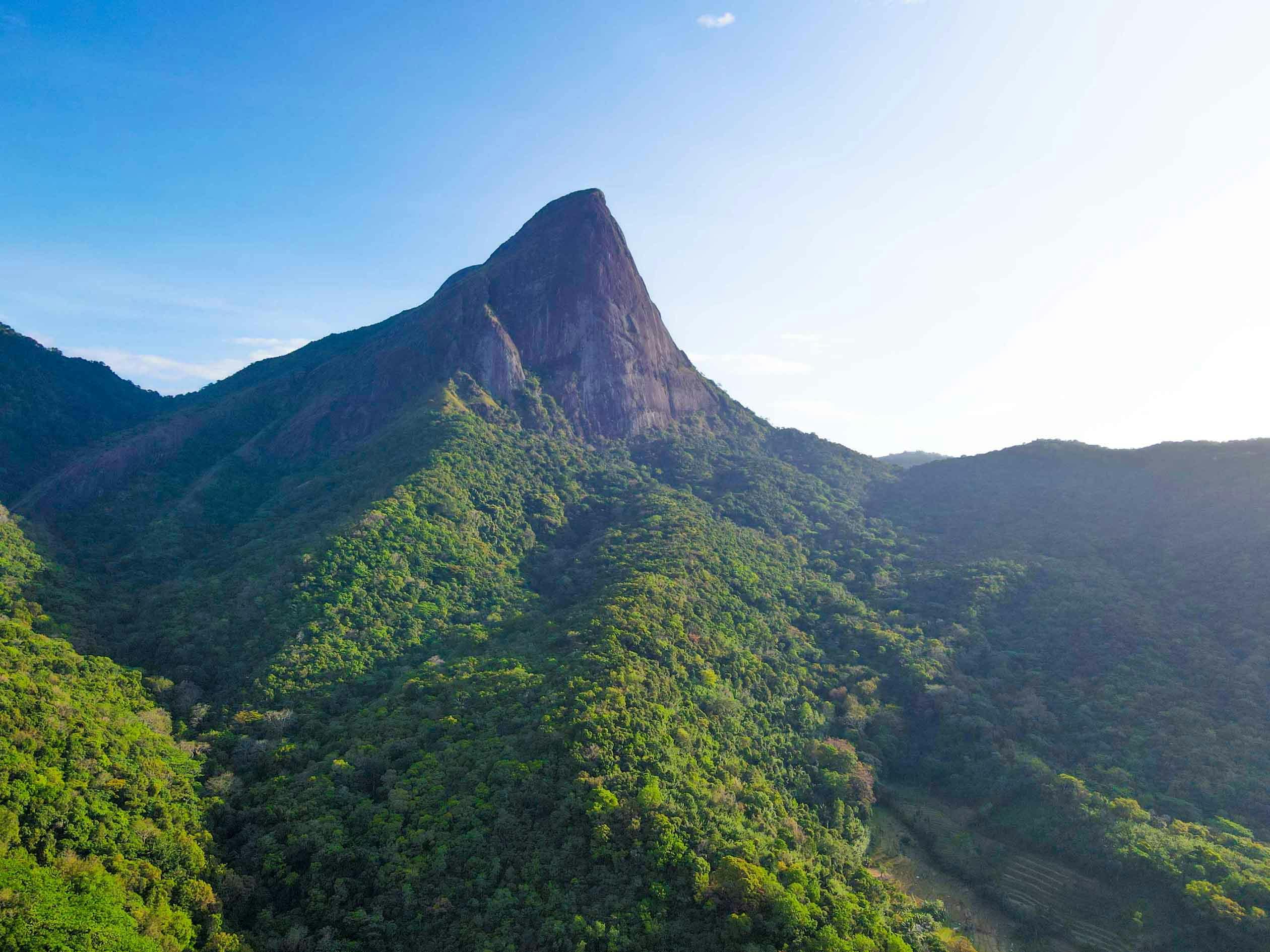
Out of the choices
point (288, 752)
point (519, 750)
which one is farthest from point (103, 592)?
point (519, 750)

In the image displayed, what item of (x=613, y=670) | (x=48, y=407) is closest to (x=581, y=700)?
(x=613, y=670)

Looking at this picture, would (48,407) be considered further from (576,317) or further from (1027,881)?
(1027,881)

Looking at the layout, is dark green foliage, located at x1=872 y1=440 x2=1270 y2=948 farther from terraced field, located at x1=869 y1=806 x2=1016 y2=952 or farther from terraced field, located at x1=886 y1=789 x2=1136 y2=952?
terraced field, located at x1=869 y1=806 x2=1016 y2=952

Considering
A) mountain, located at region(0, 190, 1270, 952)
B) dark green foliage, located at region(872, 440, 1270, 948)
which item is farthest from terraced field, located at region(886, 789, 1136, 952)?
dark green foliage, located at region(872, 440, 1270, 948)

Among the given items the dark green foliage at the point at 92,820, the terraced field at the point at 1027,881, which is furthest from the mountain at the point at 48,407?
the terraced field at the point at 1027,881

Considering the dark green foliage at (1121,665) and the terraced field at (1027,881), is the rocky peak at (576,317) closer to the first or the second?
the dark green foliage at (1121,665)

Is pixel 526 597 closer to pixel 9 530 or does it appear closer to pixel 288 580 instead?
pixel 288 580
